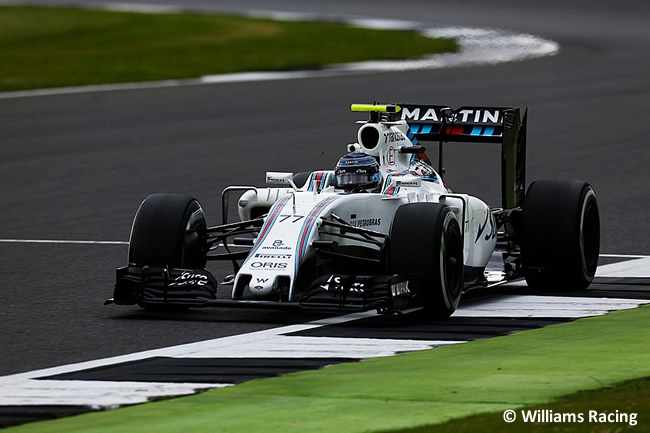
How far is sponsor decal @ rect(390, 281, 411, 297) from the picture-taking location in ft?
30.6

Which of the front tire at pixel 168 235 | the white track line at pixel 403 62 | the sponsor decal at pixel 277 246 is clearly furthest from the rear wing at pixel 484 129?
the white track line at pixel 403 62

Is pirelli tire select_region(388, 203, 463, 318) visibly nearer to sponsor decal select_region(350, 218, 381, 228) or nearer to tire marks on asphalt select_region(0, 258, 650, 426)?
tire marks on asphalt select_region(0, 258, 650, 426)

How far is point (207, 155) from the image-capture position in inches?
837

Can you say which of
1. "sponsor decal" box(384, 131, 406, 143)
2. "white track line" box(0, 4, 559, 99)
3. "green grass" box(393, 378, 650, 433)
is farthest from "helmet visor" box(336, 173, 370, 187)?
"white track line" box(0, 4, 559, 99)

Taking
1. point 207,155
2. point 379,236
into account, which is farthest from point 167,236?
point 207,155

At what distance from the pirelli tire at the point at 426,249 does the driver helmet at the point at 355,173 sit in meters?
0.81

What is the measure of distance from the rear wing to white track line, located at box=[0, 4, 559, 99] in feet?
55.6

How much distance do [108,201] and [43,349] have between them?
843 cm

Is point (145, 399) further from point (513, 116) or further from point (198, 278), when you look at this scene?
point (513, 116)

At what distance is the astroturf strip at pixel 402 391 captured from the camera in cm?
662

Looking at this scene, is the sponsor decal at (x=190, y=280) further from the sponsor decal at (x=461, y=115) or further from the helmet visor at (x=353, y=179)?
the sponsor decal at (x=461, y=115)

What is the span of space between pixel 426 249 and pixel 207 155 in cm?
1203

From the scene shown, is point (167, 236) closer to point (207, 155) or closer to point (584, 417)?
point (584, 417)

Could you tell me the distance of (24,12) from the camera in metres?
43.2
